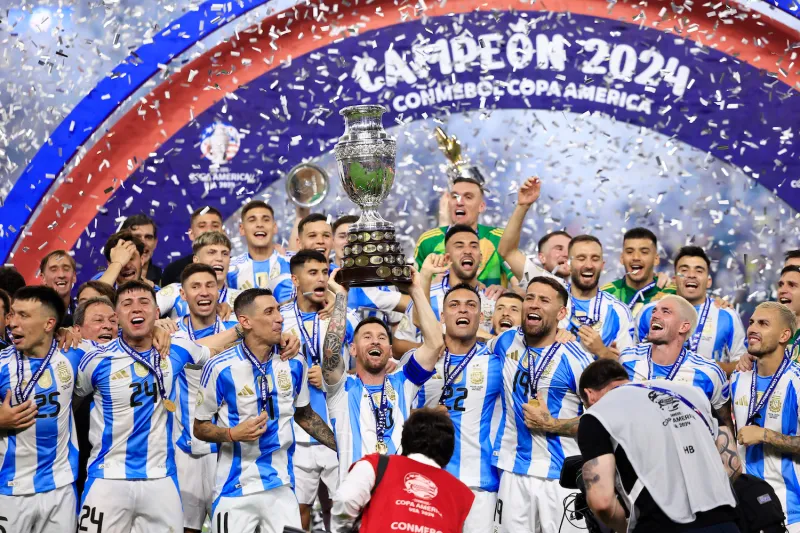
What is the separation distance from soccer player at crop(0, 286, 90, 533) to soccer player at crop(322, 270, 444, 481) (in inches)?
63.7

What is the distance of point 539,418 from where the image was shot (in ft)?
23.6

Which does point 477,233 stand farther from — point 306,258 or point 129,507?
point 129,507

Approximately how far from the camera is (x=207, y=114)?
37.2ft

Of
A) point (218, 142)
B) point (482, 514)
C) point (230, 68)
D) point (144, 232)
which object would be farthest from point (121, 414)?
point (230, 68)

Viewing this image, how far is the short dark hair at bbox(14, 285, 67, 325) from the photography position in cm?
703

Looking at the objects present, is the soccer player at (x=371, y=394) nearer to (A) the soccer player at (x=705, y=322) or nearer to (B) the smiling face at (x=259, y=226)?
(B) the smiling face at (x=259, y=226)

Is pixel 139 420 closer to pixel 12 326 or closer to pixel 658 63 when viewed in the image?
pixel 12 326

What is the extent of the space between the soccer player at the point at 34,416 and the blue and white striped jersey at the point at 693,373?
11.5 ft

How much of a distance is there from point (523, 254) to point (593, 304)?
936 millimetres

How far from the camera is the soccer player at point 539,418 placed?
23.8ft

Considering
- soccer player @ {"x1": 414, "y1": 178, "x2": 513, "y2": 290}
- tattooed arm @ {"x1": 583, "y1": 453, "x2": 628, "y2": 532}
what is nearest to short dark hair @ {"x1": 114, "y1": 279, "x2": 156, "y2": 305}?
soccer player @ {"x1": 414, "y1": 178, "x2": 513, "y2": 290}

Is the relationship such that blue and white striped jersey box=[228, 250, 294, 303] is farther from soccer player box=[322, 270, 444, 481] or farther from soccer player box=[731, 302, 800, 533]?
soccer player box=[731, 302, 800, 533]

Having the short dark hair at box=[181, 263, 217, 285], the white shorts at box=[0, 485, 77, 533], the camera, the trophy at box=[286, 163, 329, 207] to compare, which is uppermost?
the trophy at box=[286, 163, 329, 207]

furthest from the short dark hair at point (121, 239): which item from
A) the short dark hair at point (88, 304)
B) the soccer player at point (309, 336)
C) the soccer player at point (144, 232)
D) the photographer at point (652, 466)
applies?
the photographer at point (652, 466)
